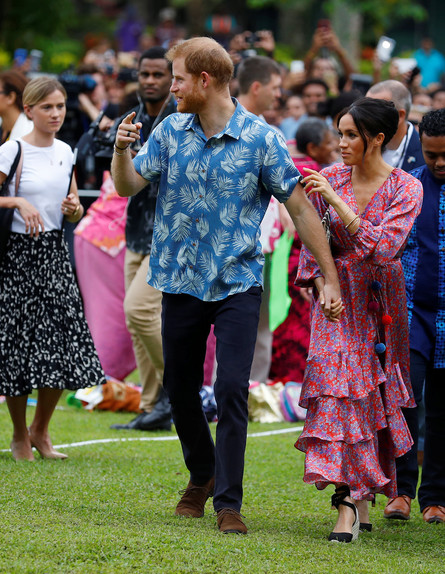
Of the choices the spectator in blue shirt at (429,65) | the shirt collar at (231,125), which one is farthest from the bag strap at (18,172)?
the spectator in blue shirt at (429,65)

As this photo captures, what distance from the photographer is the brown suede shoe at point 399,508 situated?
5.90 meters

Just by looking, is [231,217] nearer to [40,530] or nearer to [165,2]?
[40,530]

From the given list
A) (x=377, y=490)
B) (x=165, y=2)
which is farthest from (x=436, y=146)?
(x=165, y=2)

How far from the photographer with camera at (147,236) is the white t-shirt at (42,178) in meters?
1.13

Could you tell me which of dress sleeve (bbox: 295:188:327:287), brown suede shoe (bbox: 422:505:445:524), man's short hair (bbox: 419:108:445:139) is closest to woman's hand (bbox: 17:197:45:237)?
dress sleeve (bbox: 295:188:327:287)

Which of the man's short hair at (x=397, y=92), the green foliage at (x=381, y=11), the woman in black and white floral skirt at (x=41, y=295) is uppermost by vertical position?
the green foliage at (x=381, y=11)

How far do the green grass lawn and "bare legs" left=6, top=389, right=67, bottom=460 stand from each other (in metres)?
0.12

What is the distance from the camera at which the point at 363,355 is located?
531 cm

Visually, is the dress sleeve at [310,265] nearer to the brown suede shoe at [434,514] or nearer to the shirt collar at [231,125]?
the shirt collar at [231,125]

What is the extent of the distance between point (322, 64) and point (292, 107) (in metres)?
1.63

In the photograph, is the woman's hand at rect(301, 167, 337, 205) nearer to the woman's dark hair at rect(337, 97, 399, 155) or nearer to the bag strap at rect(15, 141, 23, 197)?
the woman's dark hair at rect(337, 97, 399, 155)

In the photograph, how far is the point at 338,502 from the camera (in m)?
5.25

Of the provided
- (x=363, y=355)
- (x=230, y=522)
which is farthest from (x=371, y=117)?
(x=230, y=522)

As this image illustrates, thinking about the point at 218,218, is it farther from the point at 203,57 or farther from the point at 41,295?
the point at 41,295
